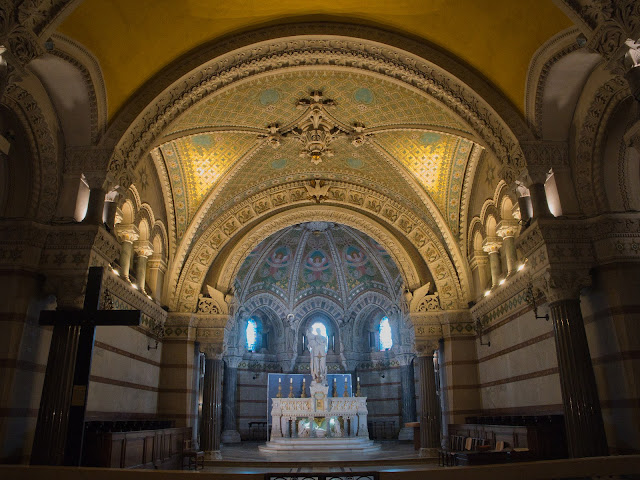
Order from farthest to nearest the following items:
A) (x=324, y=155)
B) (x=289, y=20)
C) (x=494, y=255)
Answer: (x=324, y=155) → (x=494, y=255) → (x=289, y=20)

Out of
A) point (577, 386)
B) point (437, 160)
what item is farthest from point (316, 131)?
point (577, 386)

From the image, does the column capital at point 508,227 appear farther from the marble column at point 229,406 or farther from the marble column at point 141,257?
the marble column at point 229,406

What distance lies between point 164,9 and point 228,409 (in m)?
18.1

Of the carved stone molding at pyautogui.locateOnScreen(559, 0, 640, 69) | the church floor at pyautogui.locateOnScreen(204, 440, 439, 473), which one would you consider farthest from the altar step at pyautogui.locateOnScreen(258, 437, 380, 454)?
the carved stone molding at pyautogui.locateOnScreen(559, 0, 640, 69)

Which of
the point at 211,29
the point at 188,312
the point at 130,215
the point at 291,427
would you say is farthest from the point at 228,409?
the point at 211,29

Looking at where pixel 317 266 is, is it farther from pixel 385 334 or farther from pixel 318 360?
pixel 318 360

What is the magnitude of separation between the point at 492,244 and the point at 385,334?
1264 cm

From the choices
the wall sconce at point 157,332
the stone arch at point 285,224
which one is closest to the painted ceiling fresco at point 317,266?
the stone arch at point 285,224

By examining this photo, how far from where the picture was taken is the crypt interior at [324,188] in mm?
7812

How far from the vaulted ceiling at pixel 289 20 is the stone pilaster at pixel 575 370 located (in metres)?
3.37

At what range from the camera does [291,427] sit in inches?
717

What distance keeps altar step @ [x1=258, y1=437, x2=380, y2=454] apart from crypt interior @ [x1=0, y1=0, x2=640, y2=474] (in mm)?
2915

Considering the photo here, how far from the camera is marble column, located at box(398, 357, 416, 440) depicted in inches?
885

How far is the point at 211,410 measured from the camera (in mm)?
15438
